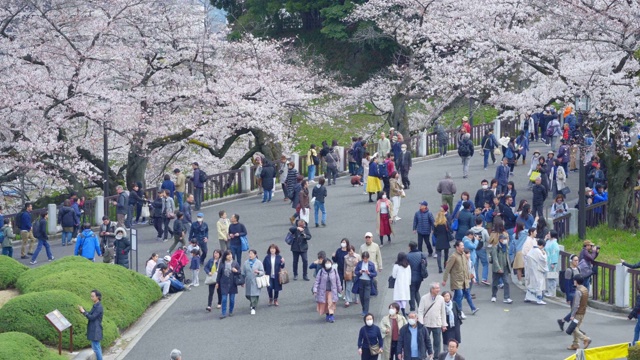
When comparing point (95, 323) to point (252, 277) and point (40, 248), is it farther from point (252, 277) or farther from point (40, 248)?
point (40, 248)

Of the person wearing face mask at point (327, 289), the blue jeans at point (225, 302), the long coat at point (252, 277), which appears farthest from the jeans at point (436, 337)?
the blue jeans at point (225, 302)

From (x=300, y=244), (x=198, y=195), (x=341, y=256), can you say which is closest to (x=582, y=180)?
(x=341, y=256)

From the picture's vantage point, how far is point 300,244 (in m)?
24.6

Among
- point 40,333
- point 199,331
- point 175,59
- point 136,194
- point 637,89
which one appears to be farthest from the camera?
point 175,59

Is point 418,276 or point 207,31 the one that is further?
point 207,31

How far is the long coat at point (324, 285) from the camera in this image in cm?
2181

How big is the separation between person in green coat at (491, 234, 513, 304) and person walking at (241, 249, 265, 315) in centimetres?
481

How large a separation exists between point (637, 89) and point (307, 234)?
8.76 m

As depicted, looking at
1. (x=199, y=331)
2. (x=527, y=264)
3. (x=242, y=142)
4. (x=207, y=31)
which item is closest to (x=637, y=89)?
(x=527, y=264)

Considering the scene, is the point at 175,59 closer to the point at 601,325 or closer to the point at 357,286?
the point at 357,286

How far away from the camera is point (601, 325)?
852 inches

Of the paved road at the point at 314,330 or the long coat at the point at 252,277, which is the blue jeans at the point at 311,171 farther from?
the long coat at the point at 252,277

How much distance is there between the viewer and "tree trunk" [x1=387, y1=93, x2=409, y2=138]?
4406 centimetres

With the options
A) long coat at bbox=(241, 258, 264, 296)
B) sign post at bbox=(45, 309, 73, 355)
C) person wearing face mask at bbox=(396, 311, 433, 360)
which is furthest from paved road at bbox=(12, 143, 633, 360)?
person wearing face mask at bbox=(396, 311, 433, 360)
